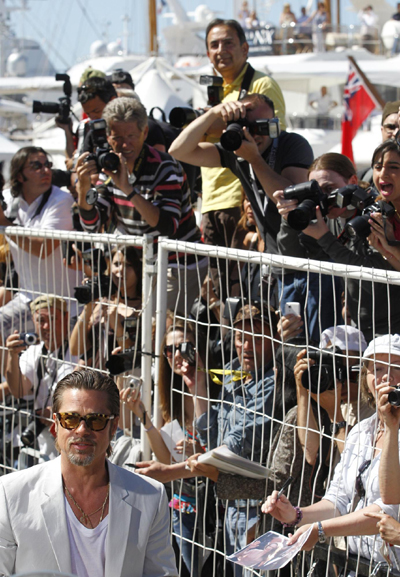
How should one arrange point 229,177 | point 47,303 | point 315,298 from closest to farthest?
1. point 315,298
2. point 47,303
3. point 229,177

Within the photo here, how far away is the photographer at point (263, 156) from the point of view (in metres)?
Result: 4.37

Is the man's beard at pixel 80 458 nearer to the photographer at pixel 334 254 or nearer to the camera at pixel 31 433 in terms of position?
the photographer at pixel 334 254

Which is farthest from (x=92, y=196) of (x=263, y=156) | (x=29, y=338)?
(x=263, y=156)

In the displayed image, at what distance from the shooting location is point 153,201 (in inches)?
193

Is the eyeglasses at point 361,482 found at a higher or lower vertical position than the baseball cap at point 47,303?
lower

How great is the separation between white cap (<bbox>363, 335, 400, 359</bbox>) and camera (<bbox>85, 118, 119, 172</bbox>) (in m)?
2.06

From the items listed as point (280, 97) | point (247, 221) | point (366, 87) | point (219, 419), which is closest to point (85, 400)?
point (219, 419)

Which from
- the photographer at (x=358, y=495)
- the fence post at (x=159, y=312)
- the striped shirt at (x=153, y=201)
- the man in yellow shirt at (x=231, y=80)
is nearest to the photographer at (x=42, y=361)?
the striped shirt at (x=153, y=201)

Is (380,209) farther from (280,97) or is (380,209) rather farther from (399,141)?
(280,97)

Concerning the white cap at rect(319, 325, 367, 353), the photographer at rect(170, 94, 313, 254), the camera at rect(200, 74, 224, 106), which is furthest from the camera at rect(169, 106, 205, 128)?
the white cap at rect(319, 325, 367, 353)

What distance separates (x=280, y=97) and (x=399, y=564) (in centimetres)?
317

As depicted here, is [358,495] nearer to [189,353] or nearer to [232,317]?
[232,317]

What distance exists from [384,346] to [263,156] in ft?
5.51

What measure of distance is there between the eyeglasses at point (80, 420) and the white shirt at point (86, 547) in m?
0.29
